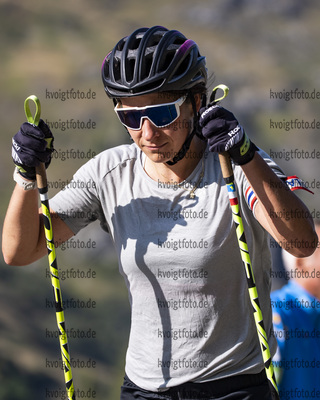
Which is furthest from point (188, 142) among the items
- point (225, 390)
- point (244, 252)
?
point (225, 390)

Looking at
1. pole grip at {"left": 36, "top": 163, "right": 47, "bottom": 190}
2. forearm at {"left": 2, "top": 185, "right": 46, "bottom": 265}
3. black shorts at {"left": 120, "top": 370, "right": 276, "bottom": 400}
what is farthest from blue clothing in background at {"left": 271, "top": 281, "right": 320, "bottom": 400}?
pole grip at {"left": 36, "top": 163, "right": 47, "bottom": 190}

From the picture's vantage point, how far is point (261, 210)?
3.09 metres

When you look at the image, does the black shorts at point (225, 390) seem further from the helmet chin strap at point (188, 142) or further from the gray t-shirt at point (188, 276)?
the helmet chin strap at point (188, 142)

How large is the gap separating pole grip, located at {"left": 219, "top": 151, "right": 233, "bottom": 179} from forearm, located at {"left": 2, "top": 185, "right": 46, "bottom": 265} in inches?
36.1

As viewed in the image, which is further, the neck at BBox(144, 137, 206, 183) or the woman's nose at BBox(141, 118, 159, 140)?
the neck at BBox(144, 137, 206, 183)

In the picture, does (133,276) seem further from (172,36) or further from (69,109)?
(69,109)

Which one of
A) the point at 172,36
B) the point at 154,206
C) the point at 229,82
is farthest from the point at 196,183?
the point at 229,82

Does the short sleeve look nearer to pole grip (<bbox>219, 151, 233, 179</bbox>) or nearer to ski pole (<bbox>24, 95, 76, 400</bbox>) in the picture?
ski pole (<bbox>24, 95, 76, 400</bbox>)

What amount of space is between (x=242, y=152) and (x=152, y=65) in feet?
2.23

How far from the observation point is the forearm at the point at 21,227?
11.2ft

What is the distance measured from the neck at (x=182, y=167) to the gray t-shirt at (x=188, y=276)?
0.03 m

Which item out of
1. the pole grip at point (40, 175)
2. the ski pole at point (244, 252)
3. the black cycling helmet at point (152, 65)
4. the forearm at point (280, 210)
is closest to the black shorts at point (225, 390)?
the ski pole at point (244, 252)

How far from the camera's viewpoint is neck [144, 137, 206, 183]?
3.42 meters

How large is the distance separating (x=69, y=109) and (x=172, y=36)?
20.6 m
